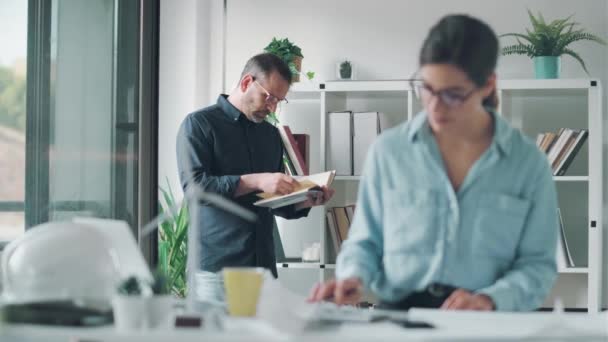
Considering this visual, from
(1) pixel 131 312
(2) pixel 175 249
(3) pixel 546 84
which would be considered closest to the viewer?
(1) pixel 131 312

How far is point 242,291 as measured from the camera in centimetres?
175

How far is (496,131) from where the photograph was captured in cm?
197

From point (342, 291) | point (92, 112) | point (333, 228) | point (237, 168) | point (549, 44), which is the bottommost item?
point (333, 228)

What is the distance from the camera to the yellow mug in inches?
68.8

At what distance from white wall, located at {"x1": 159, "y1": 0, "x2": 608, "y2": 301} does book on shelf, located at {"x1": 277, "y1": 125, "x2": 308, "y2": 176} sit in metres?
0.48

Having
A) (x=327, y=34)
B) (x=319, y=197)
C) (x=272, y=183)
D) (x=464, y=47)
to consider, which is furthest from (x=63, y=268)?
(x=327, y=34)

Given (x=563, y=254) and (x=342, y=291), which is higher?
(x=342, y=291)

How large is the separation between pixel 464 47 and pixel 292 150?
257cm

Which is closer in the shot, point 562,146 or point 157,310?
point 157,310

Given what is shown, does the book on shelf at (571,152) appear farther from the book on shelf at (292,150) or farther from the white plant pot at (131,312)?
the white plant pot at (131,312)

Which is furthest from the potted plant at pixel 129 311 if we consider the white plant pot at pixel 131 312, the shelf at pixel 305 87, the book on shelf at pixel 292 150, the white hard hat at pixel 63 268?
the shelf at pixel 305 87

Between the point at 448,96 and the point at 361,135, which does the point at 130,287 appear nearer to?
the point at 448,96

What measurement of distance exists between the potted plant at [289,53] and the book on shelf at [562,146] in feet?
4.14

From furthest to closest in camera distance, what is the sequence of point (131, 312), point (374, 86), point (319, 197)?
point (374, 86) < point (319, 197) < point (131, 312)
